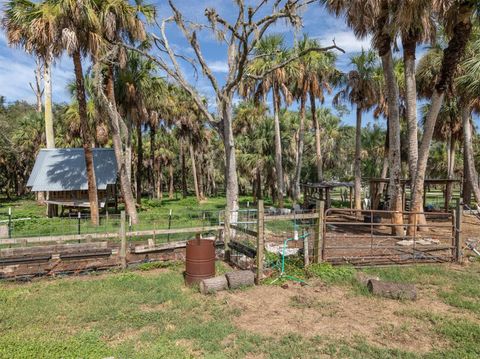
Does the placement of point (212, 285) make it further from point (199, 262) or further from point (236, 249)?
point (236, 249)

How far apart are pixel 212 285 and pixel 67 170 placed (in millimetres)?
17273

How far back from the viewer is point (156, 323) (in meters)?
5.57

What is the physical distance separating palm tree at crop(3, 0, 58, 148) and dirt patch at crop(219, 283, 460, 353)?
12.6 metres

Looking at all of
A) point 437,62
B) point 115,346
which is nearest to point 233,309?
point 115,346

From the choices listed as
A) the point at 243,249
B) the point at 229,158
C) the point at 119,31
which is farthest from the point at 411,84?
the point at 119,31

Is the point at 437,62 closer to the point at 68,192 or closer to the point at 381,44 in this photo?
the point at 381,44

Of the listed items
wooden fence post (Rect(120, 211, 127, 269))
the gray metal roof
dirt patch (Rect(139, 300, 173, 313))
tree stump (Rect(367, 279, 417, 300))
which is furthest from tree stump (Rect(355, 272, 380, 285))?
the gray metal roof

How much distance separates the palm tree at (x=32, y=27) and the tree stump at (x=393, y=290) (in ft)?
46.9

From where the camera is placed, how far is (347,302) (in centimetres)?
660

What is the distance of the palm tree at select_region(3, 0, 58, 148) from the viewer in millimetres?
13398

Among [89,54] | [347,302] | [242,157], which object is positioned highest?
[89,54]

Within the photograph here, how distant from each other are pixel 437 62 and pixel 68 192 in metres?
22.3

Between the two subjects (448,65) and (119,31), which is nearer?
(448,65)

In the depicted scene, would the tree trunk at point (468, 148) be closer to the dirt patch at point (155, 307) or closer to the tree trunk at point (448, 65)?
the tree trunk at point (448, 65)
